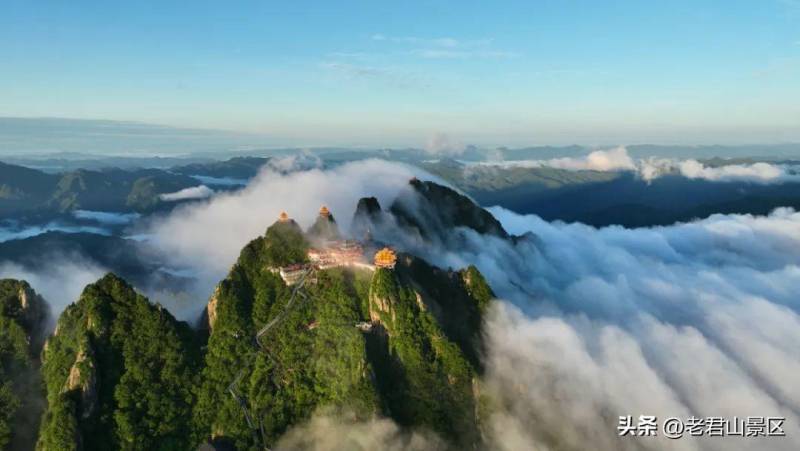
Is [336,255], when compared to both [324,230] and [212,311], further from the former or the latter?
[212,311]

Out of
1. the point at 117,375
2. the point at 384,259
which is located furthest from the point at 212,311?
the point at 384,259

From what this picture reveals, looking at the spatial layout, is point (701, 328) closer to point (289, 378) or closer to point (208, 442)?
point (289, 378)

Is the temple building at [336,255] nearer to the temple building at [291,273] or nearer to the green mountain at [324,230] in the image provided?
the temple building at [291,273]

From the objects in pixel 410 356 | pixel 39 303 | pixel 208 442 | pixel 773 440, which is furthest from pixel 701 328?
pixel 39 303

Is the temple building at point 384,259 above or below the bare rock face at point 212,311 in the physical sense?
above

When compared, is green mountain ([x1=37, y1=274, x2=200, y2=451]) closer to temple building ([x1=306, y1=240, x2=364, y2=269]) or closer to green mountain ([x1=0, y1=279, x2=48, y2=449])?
green mountain ([x1=0, y1=279, x2=48, y2=449])

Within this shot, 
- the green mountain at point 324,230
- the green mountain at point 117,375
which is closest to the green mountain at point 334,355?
the green mountain at point 117,375
